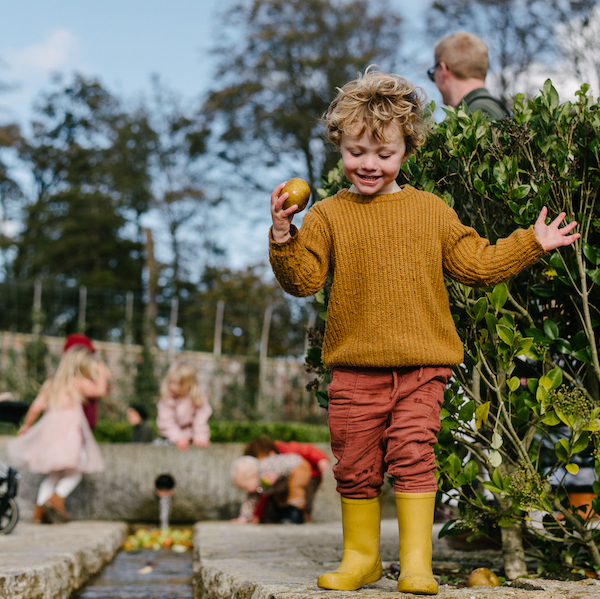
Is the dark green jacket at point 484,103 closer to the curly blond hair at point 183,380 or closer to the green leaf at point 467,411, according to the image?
the green leaf at point 467,411

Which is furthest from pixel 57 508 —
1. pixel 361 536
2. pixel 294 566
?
pixel 361 536

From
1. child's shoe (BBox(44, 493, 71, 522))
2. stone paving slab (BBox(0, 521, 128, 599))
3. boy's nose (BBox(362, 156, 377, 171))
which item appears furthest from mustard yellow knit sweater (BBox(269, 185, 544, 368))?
child's shoe (BBox(44, 493, 71, 522))

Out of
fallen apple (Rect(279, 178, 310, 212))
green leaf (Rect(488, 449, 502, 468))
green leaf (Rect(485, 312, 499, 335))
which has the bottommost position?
green leaf (Rect(488, 449, 502, 468))

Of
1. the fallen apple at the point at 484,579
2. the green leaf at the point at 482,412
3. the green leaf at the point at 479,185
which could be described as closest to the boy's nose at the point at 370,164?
the green leaf at the point at 479,185

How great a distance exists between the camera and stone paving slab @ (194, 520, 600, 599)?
1.87 metres

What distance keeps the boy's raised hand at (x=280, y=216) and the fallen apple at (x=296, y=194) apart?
0.04ft

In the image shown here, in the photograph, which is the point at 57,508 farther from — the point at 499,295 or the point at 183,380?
the point at 499,295

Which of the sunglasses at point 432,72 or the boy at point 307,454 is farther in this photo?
the boy at point 307,454

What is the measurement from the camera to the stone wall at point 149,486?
586 cm

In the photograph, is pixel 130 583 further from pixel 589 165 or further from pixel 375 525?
pixel 589 165

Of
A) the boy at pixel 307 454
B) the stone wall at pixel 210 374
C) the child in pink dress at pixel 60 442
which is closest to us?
the child in pink dress at pixel 60 442

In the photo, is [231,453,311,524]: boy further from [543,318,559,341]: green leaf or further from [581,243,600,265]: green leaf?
[581,243,600,265]: green leaf

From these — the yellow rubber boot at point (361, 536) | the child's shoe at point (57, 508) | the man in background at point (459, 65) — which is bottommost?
the child's shoe at point (57, 508)

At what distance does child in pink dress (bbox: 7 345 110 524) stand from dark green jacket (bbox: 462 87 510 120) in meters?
3.91
